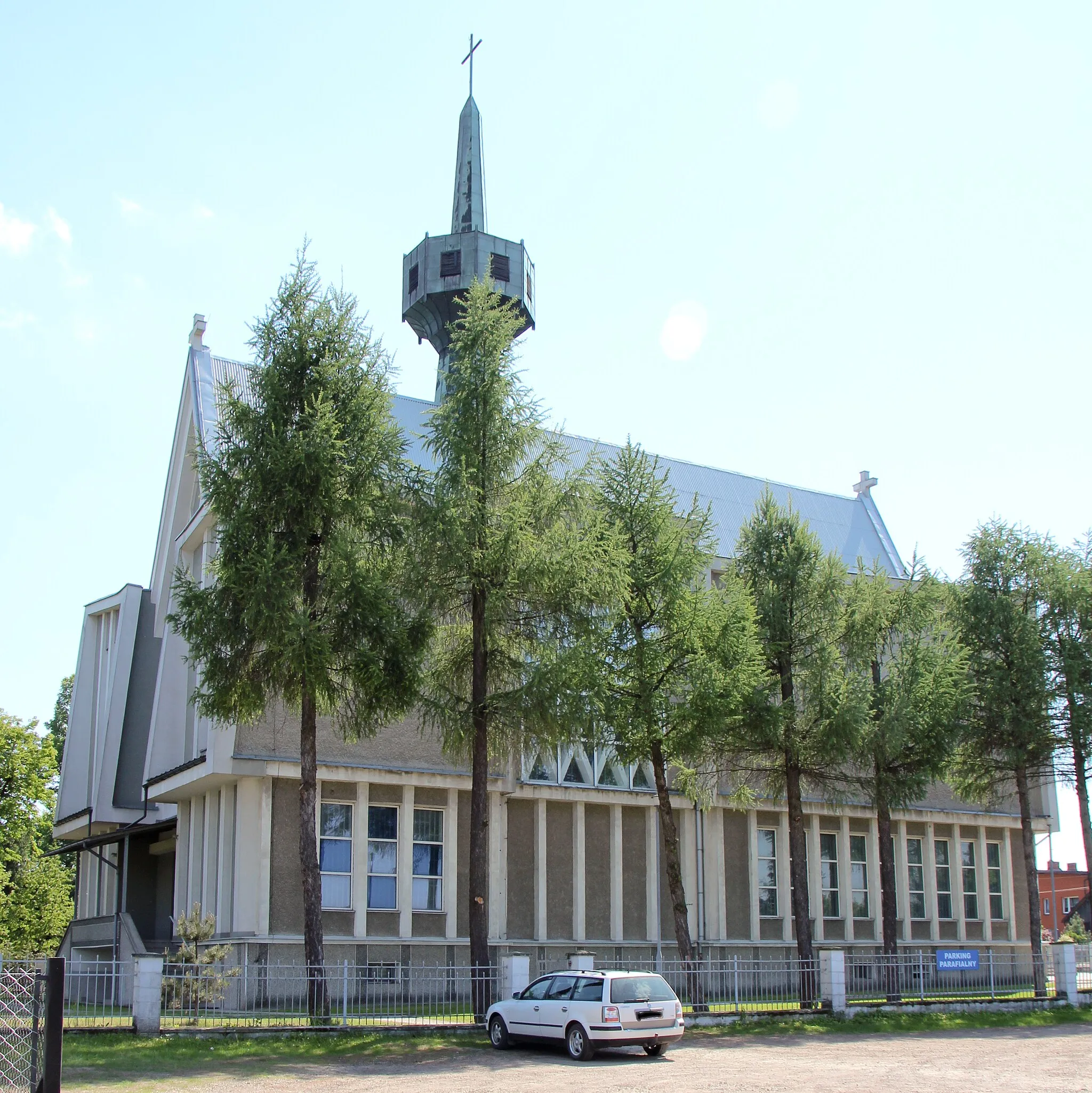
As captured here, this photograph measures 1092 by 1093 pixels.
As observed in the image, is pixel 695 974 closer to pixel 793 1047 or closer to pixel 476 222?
pixel 793 1047

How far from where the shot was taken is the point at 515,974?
19.8 metres

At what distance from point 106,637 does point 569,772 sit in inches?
631

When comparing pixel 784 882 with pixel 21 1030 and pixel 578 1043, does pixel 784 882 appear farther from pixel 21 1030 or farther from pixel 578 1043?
pixel 21 1030

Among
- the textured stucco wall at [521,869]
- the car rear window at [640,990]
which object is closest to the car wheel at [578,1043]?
the car rear window at [640,990]

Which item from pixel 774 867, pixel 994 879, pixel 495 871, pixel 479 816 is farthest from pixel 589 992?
pixel 994 879

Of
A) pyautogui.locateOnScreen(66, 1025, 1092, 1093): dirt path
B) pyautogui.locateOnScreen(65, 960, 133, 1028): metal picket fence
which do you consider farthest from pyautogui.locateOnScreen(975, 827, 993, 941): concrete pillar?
pyautogui.locateOnScreen(65, 960, 133, 1028): metal picket fence

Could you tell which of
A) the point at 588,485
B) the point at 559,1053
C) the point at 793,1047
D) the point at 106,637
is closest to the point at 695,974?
the point at 793,1047

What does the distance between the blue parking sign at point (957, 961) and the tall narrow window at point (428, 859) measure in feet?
36.6

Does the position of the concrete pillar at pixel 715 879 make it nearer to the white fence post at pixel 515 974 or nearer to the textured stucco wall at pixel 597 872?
the textured stucco wall at pixel 597 872

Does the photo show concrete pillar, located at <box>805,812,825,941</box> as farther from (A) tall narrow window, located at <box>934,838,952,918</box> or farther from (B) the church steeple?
(B) the church steeple

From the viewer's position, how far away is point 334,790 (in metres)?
27.3

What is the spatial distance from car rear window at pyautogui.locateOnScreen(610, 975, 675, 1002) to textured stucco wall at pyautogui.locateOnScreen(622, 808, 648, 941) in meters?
14.0

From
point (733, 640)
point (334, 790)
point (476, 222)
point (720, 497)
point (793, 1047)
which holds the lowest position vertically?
point (793, 1047)

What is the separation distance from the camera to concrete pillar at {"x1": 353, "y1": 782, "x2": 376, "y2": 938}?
2662cm
